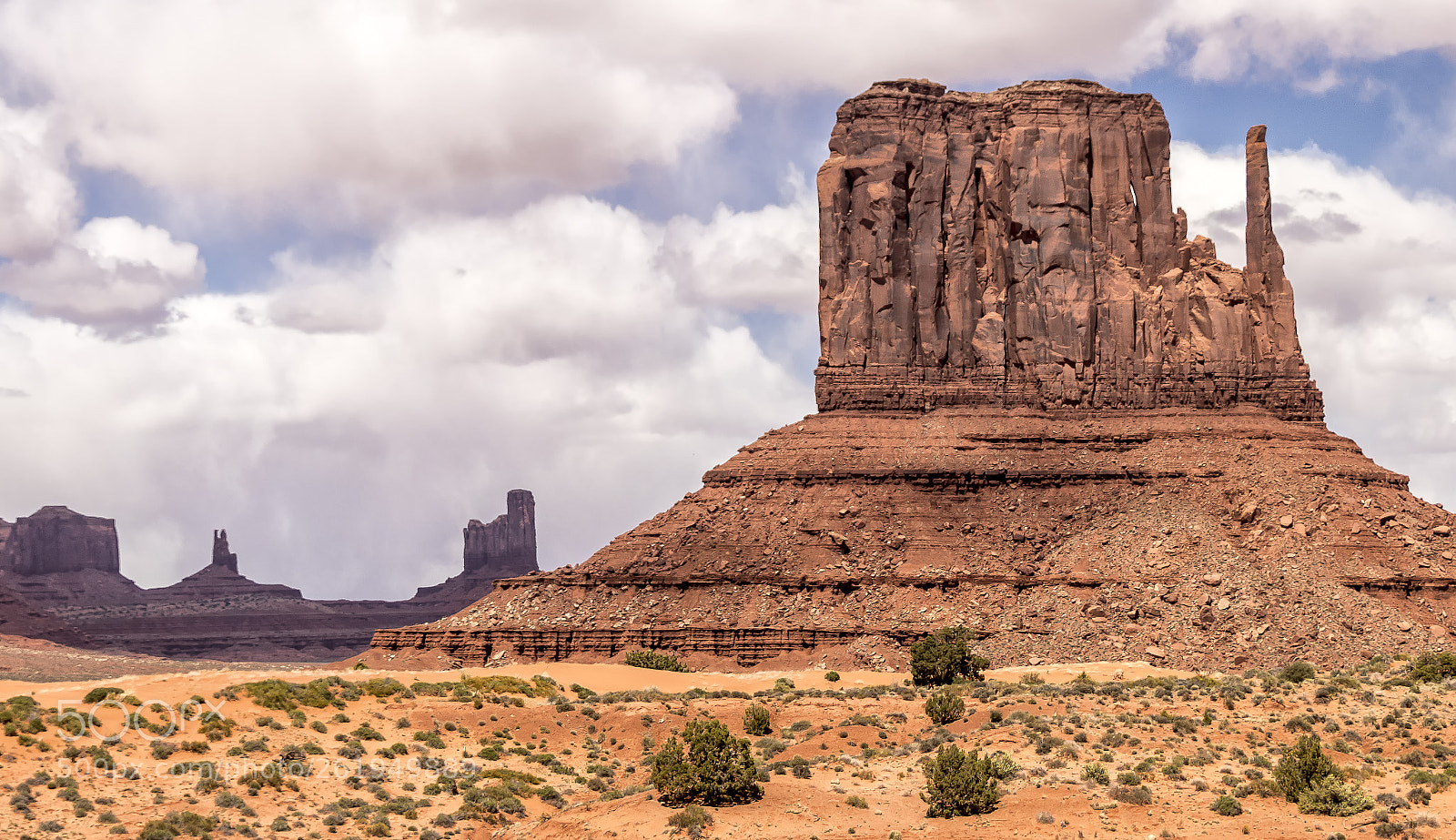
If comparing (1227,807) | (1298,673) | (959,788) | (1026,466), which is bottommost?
(1227,807)

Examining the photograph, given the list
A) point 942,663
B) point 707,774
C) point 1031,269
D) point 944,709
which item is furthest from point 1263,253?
point 707,774

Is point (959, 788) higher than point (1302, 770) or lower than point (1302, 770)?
lower

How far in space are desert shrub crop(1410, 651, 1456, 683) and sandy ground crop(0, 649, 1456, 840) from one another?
1544mm

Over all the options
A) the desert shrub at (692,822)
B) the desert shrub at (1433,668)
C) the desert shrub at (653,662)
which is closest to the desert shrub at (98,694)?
the desert shrub at (692,822)

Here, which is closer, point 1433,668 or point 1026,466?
point 1433,668

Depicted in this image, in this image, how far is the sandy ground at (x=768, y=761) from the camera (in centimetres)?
3359

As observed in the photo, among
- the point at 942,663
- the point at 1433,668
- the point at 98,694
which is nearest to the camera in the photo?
the point at 98,694

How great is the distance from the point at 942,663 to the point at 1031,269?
40.8 m

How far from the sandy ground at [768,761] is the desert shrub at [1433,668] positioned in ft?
5.07

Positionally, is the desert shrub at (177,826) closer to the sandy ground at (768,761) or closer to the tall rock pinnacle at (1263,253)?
the sandy ground at (768,761)

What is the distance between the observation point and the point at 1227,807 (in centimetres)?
3269

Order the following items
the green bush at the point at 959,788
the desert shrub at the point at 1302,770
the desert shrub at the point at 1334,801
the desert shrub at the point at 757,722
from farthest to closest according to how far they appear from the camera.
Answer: the desert shrub at the point at 757,722
the green bush at the point at 959,788
the desert shrub at the point at 1302,770
the desert shrub at the point at 1334,801

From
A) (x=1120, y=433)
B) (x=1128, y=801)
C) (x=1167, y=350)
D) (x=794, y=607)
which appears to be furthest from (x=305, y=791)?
(x=1167, y=350)

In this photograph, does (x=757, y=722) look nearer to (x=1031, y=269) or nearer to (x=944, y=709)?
(x=944, y=709)
